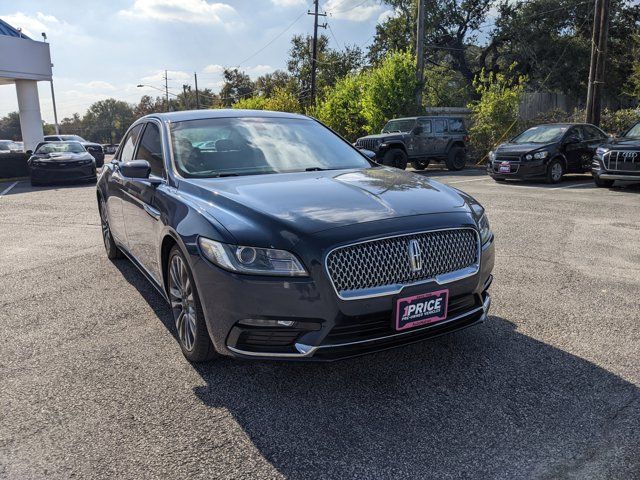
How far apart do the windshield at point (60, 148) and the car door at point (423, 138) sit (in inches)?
454

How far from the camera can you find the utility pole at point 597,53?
1695 centimetres

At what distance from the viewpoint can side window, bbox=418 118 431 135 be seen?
18.7 m

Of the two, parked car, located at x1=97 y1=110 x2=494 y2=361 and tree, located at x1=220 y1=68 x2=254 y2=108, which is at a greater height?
tree, located at x1=220 y1=68 x2=254 y2=108

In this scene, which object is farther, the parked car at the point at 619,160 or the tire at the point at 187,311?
the parked car at the point at 619,160

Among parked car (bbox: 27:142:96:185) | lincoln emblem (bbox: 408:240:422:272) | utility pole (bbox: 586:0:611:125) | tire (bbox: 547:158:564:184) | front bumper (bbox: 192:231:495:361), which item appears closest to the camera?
front bumper (bbox: 192:231:495:361)

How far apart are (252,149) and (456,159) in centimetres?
1633

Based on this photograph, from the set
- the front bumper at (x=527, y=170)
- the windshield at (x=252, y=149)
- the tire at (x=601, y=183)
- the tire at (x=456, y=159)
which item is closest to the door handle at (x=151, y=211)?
the windshield at (x=252, y=149)

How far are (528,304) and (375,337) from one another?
87.6 inches

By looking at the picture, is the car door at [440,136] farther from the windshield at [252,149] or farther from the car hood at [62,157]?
the windshield at [252,149]

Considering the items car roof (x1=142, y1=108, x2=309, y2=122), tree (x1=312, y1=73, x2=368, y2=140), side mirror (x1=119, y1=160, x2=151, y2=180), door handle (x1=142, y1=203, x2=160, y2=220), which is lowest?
door handle (x1=142, y1=203, x2=160, y2=220)

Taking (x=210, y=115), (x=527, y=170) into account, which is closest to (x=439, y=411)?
(x=210, y=115)

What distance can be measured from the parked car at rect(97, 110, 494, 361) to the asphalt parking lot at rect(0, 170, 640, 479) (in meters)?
0.35

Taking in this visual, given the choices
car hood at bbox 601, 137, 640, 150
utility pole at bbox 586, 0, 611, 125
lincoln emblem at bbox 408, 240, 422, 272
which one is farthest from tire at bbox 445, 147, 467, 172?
lincoln emblem at bbox 408, 240, 422, 272

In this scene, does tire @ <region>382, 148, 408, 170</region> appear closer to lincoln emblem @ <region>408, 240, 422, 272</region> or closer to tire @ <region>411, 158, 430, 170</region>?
tire @ <region>411, 158, 430, 170</region>
